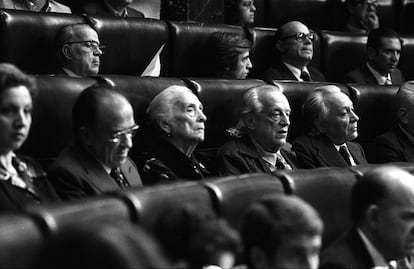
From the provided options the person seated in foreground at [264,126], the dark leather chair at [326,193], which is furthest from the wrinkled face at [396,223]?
the person seated in foreground at [264,126]

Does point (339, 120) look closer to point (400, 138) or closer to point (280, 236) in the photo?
point (400, 138)

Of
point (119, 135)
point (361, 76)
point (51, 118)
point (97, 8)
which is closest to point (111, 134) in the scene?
point (119, 135)

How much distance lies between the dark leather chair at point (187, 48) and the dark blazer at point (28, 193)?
612 mm

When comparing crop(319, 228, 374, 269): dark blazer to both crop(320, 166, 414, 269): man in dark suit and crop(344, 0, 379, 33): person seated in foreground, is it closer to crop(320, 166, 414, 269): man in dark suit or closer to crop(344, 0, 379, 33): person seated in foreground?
crop(320, 166, 414, 269): man in dark suit

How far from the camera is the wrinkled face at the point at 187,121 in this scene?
1324 mm

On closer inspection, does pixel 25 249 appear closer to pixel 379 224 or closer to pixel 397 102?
pixel 379 224

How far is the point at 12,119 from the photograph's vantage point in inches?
39.8

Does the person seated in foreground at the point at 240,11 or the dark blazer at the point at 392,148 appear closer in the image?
the dark blazer at the point at 392,148

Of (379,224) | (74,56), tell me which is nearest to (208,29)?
(74,56)

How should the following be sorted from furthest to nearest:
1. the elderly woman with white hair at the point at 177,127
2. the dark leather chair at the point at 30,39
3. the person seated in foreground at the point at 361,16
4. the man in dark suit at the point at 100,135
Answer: the person seated in foreground at the point at 361,16 < the dark leather chair at the point at 30,39 < the elderly woman with white hair at the point at 177,127 < the man in dark suit at the point at 100,135

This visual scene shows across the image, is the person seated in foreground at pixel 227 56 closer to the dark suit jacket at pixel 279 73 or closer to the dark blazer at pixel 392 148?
the dark suit jacket at pixel 279 73

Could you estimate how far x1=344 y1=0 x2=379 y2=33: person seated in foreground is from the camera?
2215mm

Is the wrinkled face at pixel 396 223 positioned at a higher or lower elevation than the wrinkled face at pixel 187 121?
higher

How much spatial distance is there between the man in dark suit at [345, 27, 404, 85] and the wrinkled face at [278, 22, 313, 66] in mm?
110
